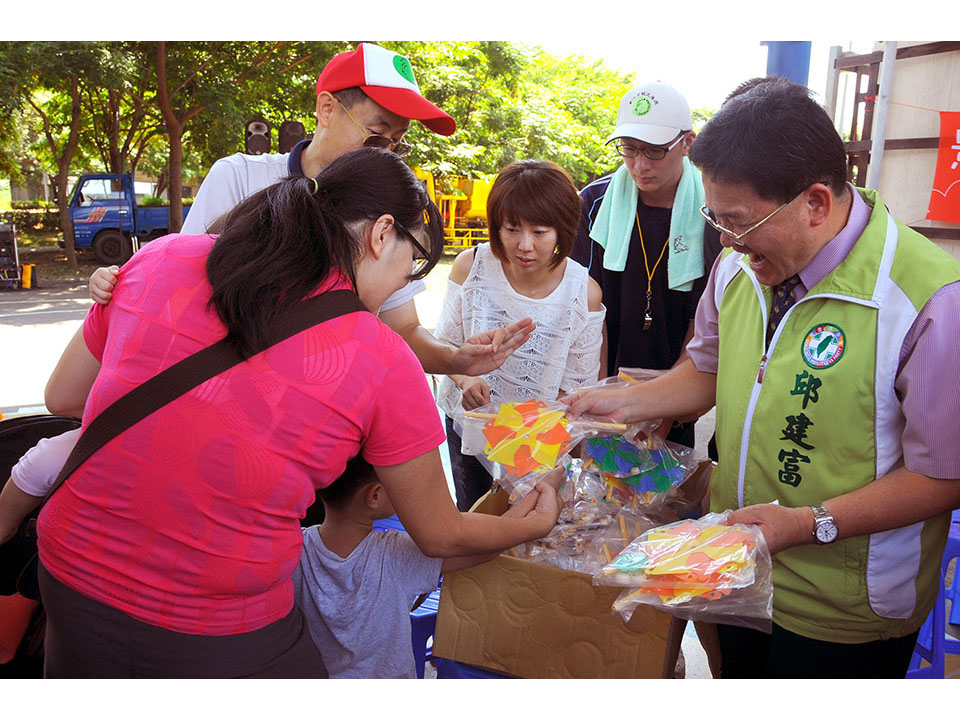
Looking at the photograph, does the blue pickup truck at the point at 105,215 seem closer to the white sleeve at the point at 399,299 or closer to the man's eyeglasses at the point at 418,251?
the white sleeve at the point at 399,299

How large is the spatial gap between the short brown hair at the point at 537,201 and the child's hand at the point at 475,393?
47 centimetres

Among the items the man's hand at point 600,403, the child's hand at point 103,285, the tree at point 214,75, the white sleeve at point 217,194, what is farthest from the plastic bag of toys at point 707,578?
the tree at point 214,75

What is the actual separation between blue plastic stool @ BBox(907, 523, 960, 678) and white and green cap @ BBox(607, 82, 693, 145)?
1550mm

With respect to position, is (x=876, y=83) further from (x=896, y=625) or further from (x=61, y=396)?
(x=61, y=396)

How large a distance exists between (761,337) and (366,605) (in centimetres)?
100

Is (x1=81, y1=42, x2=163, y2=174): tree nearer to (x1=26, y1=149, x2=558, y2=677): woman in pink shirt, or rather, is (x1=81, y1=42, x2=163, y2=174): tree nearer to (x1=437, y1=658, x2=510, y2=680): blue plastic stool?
(x1=26, y1=149, x2=558, y2=677): woman in pink shirt

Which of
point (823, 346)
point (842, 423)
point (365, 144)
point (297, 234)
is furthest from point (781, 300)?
point (365, 144)

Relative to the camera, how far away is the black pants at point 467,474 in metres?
2.76

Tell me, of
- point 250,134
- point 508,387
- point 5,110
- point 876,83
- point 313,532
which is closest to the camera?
point 313,532

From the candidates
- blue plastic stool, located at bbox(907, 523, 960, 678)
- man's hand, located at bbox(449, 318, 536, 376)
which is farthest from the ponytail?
blue plastic stool, located at bbox(907, 523, 960, 678)

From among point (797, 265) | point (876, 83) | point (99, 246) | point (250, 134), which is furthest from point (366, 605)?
point (99, 246)

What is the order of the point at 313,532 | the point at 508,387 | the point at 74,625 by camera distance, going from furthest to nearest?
the point at 508,387 → the point at 313,532 → the point at 74,625

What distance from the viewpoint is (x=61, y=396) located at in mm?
1541

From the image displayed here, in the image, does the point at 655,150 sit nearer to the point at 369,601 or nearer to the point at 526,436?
the point at 526,436
